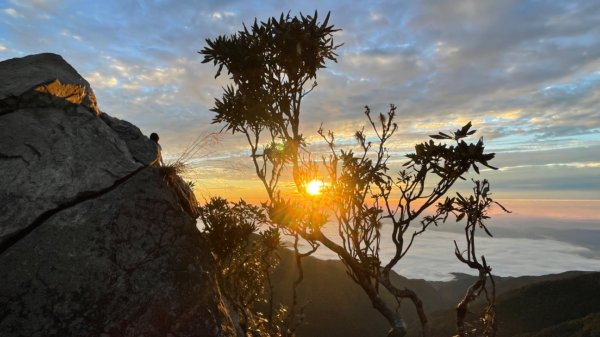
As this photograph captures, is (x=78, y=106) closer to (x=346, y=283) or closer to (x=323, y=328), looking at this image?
(x=323, y=328)

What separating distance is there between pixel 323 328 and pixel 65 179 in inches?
3443

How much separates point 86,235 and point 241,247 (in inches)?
209

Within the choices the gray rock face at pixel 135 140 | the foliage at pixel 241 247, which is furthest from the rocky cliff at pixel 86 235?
the foliage at pixel 241 247

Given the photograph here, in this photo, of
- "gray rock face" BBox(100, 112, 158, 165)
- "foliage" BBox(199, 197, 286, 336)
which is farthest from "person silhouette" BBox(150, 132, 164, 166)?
"foliage" BBox(199, 197, 286, 336)

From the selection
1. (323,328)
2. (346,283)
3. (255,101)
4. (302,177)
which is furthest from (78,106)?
(346,283)

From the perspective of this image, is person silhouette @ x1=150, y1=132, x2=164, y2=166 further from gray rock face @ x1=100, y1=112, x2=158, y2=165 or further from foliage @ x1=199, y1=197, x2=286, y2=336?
foliage @ x1=199, y1=197, x2=286, y2=336

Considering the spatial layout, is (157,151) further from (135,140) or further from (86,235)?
(86,235)

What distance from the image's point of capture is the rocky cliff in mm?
5801

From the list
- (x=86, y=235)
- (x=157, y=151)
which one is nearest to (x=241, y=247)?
(x=157, y=151)

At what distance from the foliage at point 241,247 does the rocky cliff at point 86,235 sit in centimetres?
201

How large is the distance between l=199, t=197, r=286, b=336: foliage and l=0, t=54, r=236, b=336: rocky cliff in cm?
201

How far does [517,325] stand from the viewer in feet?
206

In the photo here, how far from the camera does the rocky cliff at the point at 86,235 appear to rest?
580 centimetres

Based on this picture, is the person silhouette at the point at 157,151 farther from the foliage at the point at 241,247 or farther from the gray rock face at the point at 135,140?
the foliage at the point at 241,247
